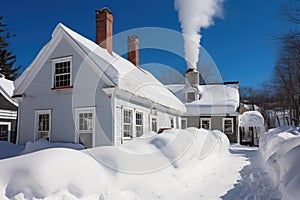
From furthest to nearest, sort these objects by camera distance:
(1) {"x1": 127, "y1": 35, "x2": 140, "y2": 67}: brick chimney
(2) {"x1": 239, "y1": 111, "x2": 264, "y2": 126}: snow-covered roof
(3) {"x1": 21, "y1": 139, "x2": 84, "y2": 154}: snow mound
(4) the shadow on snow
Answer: (2) {"x1": 239, "y1": 111, "x2": 264, "y2": 126}: snow-covered roof, (1) {"x1": 127, "y1": 35, "x2": 140, "y2": 67}: brick chimney, (3) {"x1": 21, "y1": 139, "x2": 84, "y2": 154}: snow mound, (4) the shadow on snow

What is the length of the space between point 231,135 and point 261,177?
16.5m

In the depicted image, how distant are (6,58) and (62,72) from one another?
1028 inches

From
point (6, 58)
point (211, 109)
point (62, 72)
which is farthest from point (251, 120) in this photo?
point (6, 58)

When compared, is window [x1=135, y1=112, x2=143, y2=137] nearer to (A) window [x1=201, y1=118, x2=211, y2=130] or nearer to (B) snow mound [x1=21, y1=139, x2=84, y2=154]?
(B) snow mound [x1=21, y1=139, x2=84, y2=154]

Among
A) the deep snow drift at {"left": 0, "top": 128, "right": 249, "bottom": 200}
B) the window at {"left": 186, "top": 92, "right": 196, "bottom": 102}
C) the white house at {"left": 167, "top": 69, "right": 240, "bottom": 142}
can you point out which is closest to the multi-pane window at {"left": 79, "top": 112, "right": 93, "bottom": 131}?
the deep snow drift at {"left": 0, "top": 128, "right": 249, "bottom": 200}

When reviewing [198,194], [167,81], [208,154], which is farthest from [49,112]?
[167,81]

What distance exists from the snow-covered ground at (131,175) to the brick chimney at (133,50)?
9704 mm

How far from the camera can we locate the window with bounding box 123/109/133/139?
10766mm

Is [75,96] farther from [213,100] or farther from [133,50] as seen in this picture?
[213,100]

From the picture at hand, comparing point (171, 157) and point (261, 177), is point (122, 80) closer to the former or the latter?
point (171, 157)

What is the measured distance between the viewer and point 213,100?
24719mm

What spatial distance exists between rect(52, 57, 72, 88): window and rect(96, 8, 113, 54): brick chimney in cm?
283

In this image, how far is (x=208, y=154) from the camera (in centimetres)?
1057

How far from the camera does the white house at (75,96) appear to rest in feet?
31.8
